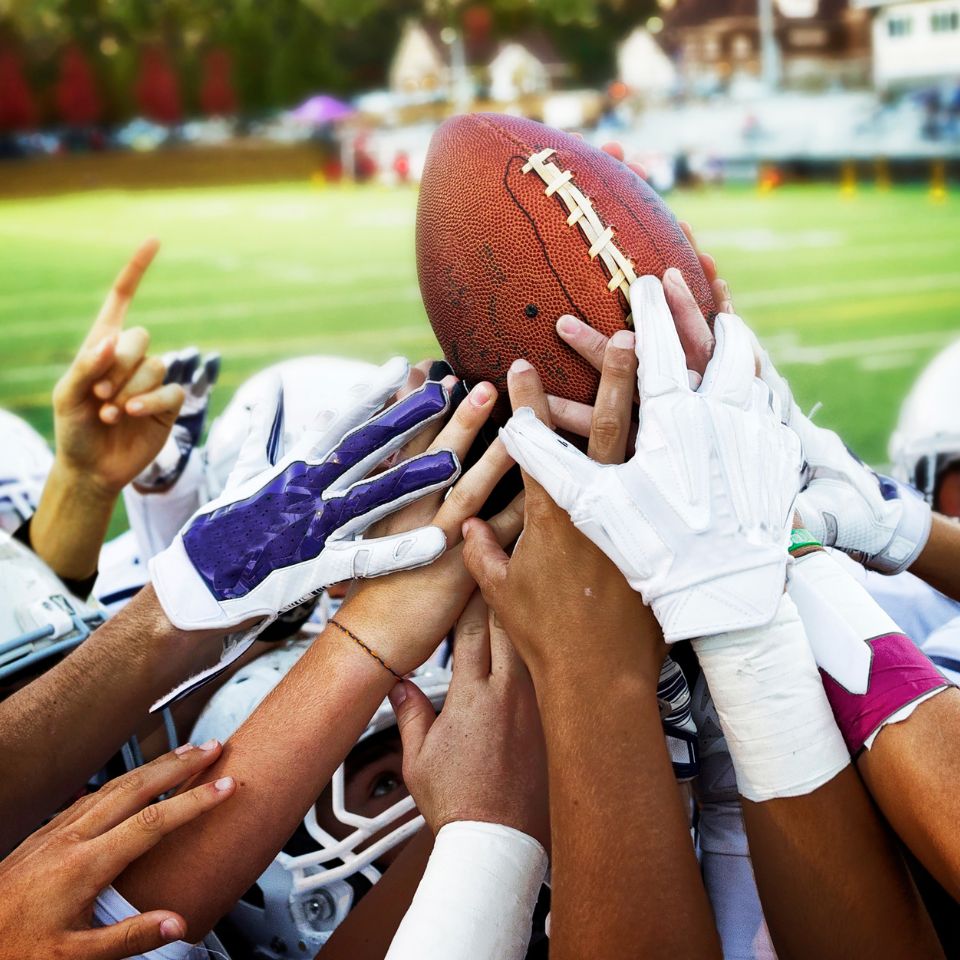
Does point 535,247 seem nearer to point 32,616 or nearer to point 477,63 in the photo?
point 32,616

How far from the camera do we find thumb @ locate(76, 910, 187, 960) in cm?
126

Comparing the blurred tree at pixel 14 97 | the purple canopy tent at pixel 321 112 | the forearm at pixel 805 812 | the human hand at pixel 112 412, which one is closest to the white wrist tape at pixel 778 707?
the forearm at pixel 805 812

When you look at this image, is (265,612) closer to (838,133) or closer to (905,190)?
(905,190)

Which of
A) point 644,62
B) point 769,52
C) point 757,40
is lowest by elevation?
point 769,52

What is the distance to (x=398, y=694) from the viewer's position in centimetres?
156

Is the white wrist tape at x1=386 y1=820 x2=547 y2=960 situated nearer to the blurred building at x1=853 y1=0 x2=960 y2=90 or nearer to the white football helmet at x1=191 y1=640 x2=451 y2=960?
the white football helmet at x1=191 y1=640 x2=451 y2=960

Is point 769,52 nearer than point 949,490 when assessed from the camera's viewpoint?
No

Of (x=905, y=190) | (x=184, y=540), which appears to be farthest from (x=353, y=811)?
(x=905, y=190)

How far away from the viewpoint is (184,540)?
1.62m

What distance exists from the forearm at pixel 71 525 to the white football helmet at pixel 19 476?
453 mm

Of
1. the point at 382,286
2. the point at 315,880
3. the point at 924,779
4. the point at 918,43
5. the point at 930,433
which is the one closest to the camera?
the point at 924,779

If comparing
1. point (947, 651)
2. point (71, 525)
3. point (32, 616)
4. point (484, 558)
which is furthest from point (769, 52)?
point (484, 558)

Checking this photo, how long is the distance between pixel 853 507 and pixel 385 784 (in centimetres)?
92

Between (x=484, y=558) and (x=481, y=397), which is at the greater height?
(x=481, y=397)
